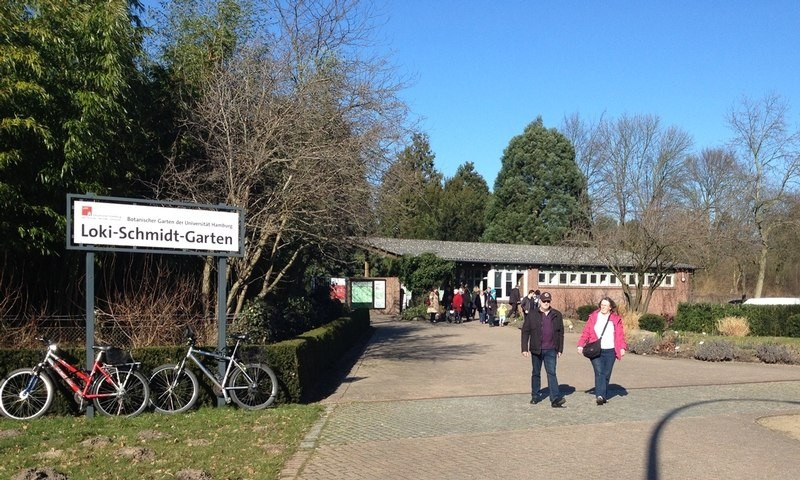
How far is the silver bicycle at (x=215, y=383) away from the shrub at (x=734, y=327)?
18.5m

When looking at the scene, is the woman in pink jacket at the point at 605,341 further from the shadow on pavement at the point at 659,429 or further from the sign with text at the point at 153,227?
the sign with text at the point at 153,227

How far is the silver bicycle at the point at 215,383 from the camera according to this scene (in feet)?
32.0

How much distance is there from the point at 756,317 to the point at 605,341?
16.1m

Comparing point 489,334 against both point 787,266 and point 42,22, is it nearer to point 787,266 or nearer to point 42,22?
point 42,22

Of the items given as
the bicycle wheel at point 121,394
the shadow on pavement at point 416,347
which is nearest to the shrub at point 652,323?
the shadow on pavement at point 416,347

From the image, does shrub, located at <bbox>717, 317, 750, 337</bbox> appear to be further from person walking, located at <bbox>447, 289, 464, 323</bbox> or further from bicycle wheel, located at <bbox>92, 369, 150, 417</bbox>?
bicycle wheel, located at <bbox>92, 369, 150, 417</bbox>

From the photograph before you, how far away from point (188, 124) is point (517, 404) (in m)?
8.63

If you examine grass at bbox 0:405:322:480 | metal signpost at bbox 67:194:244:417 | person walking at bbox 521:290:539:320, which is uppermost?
metal signpost at bbox 67:194:244:417

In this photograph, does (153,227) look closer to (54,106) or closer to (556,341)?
(54,106)

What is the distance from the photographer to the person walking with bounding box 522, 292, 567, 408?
35.7 feet

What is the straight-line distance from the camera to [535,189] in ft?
210

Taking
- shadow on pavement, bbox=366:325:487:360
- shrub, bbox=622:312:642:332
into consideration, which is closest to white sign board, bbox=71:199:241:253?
shadow on pavement, bbox=366:325:487:360

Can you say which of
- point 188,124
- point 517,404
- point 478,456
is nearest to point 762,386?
point 517,404

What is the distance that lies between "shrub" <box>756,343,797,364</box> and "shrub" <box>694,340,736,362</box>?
0.61 m
